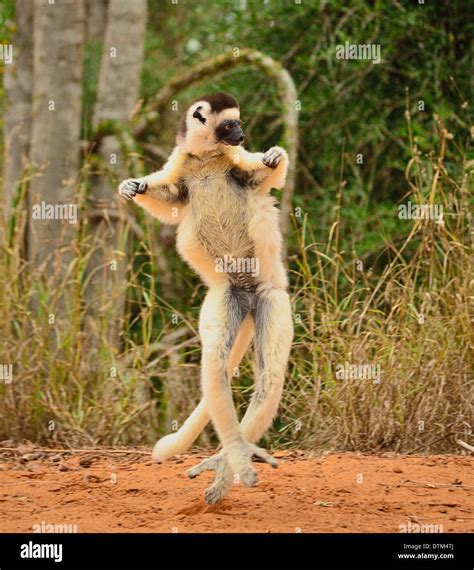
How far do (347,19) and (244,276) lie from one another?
7.34 meters

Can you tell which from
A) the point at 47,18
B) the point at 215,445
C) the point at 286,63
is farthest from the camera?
the point at 286,63

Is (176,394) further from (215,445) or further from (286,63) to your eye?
(286,63)

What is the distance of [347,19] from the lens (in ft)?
37.5

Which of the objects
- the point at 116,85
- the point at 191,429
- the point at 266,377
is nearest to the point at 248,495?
the point at 191,429

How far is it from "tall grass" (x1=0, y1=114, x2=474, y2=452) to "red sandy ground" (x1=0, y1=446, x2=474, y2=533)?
37 cm

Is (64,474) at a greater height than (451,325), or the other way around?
(451,325)

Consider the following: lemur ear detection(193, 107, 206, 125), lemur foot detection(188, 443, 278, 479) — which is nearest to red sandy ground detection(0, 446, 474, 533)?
lemur foot detection(188, 443, 278, 479)

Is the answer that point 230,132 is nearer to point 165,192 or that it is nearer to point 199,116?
point 199,116

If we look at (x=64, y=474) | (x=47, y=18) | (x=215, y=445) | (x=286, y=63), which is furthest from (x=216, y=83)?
(x=64, y=474)

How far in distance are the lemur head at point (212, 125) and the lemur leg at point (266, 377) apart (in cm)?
90

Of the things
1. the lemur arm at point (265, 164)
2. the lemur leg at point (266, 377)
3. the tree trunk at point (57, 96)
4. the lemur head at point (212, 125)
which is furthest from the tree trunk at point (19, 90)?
the lemur leg at point (266, 377)

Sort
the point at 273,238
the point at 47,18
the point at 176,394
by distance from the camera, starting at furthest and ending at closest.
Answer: the point at 47,18 < the point at 176,394 < the point at 273,238

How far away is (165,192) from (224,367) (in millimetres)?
1094

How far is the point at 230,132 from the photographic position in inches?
196
